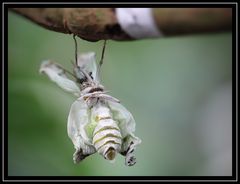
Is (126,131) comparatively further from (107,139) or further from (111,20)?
(111,20)

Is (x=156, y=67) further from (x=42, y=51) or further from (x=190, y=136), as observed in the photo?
(x=42, y=51)

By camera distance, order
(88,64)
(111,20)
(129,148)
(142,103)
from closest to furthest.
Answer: (111,20)
(129,148)
(88,64)
(142,103)

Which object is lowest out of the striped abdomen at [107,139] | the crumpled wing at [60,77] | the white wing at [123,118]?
the striped abdomen at [107,139]

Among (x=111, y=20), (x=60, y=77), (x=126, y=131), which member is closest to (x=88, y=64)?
(x=60, y=77)

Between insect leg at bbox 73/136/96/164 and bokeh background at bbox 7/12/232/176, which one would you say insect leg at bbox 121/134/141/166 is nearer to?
insect leg at bbox 73/136/96/164

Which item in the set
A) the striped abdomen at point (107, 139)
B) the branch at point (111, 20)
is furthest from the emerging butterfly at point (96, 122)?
the branch at point (111, 20)

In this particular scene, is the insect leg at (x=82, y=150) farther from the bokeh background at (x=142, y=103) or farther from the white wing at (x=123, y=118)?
the bokeh background at (x=142, y=103)
